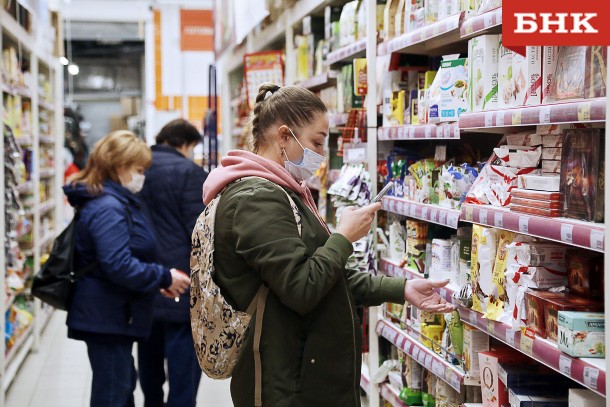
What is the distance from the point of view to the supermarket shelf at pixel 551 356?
209cm

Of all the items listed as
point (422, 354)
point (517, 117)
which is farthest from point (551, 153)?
point (422, 354)

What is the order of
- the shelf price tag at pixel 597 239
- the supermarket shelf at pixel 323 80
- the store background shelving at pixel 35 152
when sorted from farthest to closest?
the store background shelving at pixel 35 152 < the supermarket shelf at pixel 323 80 < the shelf price tag at pixel 597 239

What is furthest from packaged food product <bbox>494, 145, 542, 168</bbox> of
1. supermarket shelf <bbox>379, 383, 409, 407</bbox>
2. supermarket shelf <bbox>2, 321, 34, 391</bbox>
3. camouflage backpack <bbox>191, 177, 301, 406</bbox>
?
supermarket shelf <bbox>2, 321, 34, 391</bbox>

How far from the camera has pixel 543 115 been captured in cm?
232

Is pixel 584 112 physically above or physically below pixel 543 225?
above

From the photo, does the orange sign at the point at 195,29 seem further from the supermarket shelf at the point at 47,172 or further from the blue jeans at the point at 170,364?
the blue jeans at the point at 170,364

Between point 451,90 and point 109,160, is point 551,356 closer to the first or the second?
point 451,90

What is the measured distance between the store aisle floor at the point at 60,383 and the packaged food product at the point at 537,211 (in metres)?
3.28

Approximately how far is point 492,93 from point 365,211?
29.0 inches

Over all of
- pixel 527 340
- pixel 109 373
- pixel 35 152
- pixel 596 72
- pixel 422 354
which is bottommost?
pixel 109 373

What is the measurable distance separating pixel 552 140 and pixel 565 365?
710mm

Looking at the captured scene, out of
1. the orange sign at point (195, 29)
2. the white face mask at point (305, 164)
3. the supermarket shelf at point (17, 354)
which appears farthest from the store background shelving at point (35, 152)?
the orange sign at point (195, 29)

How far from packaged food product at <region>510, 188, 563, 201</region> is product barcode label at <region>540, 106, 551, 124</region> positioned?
8.5 inches

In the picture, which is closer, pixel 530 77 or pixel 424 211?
pixel 530 77
